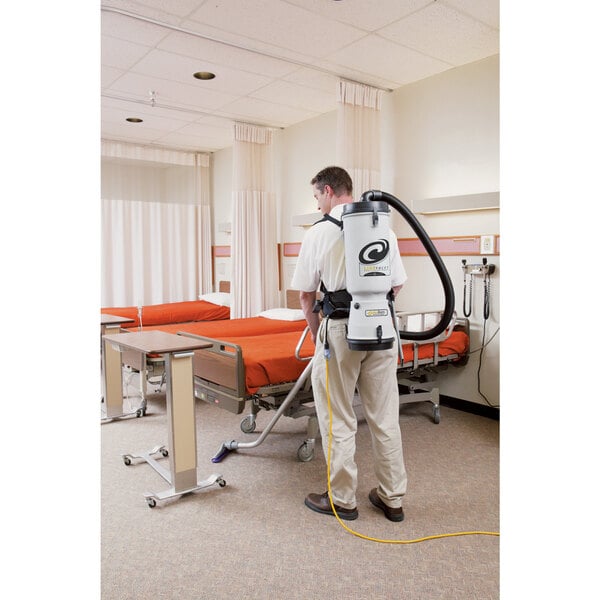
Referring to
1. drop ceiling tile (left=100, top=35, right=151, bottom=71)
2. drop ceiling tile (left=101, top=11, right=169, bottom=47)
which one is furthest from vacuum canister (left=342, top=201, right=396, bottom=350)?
drop ceiling tile (left=100, top=35, right=151, bottom=71)

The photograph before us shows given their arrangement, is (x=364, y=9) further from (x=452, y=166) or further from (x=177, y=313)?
(x=177, y=313)

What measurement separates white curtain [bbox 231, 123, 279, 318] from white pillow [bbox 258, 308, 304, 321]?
0.92 ft

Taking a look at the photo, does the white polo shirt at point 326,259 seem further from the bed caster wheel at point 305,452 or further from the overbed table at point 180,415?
the bed caster wheel at point 305,452

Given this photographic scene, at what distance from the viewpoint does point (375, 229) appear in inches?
83.0

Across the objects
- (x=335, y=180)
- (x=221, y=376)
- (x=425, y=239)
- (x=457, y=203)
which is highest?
(x=457, y=203)

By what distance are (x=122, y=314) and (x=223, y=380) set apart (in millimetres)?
3246

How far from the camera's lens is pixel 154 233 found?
7188mm

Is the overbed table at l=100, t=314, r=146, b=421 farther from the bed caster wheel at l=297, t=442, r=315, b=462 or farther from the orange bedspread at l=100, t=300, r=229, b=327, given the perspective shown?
the orange bedspread at l=100, t=300, r=229, b=327

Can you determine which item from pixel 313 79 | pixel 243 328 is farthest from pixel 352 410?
pixel 313 79

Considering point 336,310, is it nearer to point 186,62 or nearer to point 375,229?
point 375,229

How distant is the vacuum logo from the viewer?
2.12 meters

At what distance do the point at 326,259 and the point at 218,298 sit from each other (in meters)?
4.42

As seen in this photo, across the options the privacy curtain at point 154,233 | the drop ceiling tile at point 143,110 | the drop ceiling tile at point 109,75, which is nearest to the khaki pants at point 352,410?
the drop ceiling tile at point 109,75
